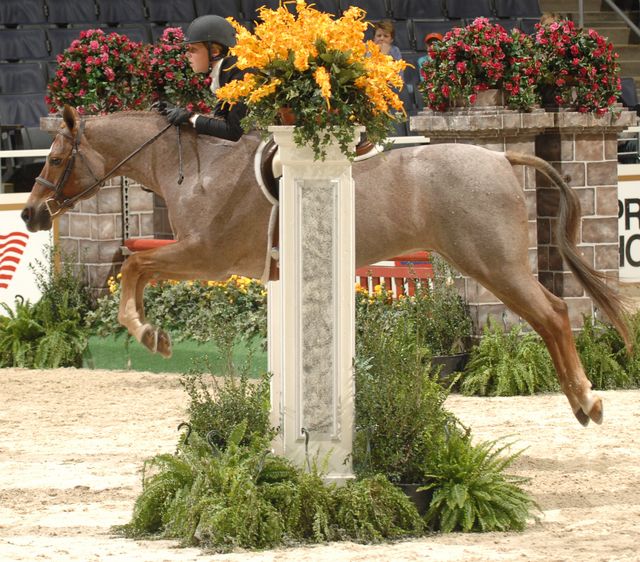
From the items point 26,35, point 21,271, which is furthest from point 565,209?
point 26,35

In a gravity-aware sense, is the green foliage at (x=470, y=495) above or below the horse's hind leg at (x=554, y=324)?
below

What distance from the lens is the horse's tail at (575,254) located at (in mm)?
7535

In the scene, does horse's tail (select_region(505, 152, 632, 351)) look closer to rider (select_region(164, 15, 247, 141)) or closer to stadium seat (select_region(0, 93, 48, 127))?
rider (select_region(164, 15, 247, 141))

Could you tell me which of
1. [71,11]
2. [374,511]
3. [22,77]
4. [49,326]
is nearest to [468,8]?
→ [71,11]

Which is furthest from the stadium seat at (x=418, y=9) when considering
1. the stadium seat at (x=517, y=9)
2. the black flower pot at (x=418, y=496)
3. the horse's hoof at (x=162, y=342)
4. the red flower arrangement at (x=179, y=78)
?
the black flower pot at (x=418, y=496)

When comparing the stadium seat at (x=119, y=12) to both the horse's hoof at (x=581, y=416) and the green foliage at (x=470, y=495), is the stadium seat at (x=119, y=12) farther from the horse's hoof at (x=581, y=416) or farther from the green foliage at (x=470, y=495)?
the green foliage at (x=470, y=495)

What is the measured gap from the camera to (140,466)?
7051mm

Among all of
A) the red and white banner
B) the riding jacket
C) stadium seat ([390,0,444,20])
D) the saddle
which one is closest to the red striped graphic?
the red and white banner

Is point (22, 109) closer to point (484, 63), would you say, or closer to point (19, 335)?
point (19, 335)

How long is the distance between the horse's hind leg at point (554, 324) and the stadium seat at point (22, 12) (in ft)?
34.2

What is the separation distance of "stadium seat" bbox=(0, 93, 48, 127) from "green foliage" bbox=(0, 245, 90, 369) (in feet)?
12.7

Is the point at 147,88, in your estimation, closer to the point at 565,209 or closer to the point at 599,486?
the point at 565,209

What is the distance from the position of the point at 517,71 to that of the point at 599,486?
155 inches

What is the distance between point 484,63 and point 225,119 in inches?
99.7
